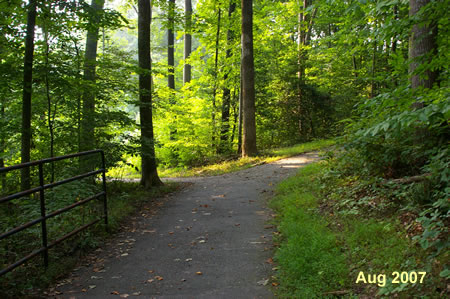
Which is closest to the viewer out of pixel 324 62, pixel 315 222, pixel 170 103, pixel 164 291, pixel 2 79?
pixel 164 291

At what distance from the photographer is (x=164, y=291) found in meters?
4.11

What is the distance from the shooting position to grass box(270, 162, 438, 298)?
3.46 m

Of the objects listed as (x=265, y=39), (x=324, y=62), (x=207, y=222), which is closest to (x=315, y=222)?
(x=207, y=222)

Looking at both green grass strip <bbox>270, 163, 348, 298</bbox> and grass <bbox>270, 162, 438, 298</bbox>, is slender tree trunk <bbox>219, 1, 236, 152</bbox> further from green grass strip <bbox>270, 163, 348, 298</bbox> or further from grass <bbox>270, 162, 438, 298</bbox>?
grass <bbox>270, 162, 438, 298</bbox>

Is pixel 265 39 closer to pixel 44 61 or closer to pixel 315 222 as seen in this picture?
pixel 44 61

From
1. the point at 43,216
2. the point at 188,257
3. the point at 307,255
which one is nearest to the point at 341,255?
the point at 307,255

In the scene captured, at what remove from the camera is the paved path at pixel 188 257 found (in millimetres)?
4145

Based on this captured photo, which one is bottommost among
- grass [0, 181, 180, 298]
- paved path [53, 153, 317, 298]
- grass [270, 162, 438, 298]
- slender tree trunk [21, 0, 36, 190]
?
paved path [53, 153, 317, 298]

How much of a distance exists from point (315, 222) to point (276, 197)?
2654mm

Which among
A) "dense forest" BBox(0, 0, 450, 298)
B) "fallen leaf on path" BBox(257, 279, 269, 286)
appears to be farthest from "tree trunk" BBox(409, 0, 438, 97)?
"fallen leaf on path" BBox(257, 279, 269, 286)

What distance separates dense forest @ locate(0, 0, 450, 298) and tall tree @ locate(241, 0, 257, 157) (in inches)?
1.9

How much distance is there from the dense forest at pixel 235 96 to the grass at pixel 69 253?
1.12 m

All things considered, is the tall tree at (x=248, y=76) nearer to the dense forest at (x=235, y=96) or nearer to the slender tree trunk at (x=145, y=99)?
the dense forest at (x=235, y=96)

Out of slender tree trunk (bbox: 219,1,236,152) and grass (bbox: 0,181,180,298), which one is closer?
Result: grass (bbox: 0,181,180,298)
